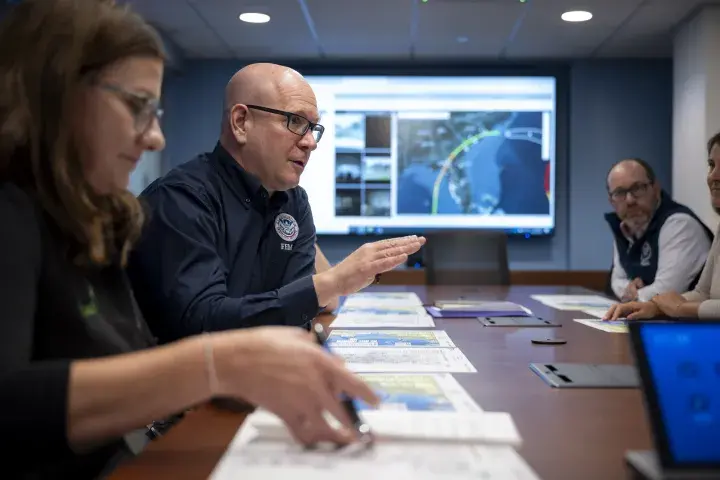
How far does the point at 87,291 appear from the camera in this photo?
90cm

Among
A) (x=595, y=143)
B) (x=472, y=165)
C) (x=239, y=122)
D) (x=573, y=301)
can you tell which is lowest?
(x=573, y=301)

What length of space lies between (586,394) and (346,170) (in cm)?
441

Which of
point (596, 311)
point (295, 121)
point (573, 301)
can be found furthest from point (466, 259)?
point (295, 121)

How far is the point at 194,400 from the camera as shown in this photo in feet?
2.34

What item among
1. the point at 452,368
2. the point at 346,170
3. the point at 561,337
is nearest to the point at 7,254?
the point at 452,368

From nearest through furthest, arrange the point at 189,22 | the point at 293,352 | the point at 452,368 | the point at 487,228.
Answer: the point at 293,352
the point at 452,368
the point at 189,22
the point at 487,228

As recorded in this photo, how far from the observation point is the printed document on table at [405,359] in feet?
3.93

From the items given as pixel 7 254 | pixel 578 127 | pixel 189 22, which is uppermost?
pixel 189 22

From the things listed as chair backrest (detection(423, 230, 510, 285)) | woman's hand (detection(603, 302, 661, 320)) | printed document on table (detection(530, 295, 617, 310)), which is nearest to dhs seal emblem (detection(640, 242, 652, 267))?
printed document on table (detection(530, 295, 617, 310))

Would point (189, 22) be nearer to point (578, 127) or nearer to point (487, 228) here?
point (487, 228)

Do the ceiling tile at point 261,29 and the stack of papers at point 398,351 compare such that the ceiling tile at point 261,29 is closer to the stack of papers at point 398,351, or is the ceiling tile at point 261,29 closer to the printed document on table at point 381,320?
the printed document on table at point 381,320

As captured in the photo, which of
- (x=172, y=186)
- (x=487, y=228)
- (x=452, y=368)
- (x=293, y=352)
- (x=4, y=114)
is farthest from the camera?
(x=487, y=228)

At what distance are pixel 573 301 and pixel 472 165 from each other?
2.87 metres

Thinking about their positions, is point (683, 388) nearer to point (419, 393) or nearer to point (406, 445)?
point (406, 445)
